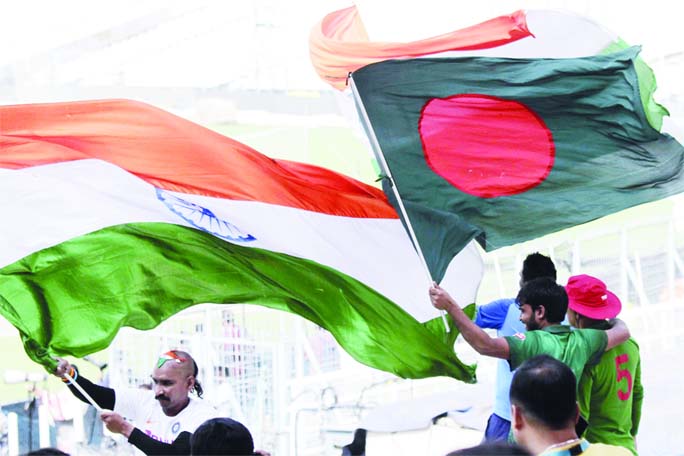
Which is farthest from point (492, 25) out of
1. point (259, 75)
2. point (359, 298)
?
point (259, 75)

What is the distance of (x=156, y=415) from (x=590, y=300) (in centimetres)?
218

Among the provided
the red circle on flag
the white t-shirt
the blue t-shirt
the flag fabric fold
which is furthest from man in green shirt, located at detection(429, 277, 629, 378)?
the flag fabric fold

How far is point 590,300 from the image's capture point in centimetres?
559

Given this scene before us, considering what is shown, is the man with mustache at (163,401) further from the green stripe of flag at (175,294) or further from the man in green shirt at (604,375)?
the man in green shirt at (604,375)

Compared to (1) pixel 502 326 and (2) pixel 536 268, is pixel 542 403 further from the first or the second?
(1) pixel 502 326

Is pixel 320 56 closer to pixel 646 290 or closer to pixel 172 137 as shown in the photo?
pixel 172 137

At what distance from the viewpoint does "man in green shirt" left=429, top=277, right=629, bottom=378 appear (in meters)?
4.94

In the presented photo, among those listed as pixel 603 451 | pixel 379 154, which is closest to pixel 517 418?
pixel 603 451

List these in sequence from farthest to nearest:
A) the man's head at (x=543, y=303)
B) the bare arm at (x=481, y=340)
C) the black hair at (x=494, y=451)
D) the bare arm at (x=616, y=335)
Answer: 1. the bare arm at (x=616, y=335)
2. the man's head at (x=543, y=303)
3. the bare arm at (x=481, y=340)
4. the black hair at (x=494, y=451)

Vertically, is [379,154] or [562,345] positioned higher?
[379,154]

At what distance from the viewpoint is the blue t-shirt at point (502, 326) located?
221 inches

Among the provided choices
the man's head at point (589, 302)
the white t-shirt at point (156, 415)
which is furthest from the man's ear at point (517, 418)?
the white t-shirt at point (156, 415)

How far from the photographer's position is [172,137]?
580cm

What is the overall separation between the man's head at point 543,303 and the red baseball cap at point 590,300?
1.27 feet
